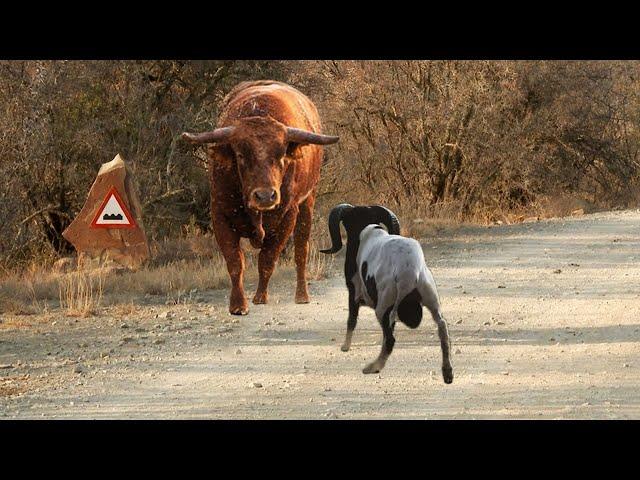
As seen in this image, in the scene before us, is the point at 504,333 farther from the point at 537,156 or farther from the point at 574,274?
the point at 537,156

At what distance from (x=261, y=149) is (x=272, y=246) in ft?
3.78

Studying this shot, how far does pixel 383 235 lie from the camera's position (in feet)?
25.4

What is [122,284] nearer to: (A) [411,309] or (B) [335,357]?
(B) [335,357]

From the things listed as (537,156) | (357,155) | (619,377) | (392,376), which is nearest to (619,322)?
(619,377)

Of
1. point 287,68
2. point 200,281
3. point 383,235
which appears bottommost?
point 200,281

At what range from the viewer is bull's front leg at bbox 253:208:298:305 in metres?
10.2

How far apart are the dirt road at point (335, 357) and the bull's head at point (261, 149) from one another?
4.48ft

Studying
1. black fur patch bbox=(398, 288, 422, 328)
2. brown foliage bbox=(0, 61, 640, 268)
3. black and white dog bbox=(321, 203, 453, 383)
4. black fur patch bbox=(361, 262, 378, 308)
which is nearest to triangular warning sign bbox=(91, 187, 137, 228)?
brown foliage bbox=(0, 61, 640, 268)

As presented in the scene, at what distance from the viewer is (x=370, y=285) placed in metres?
7.64

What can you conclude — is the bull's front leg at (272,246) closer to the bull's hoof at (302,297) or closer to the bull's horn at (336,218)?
the bull's hoof at (302,297)

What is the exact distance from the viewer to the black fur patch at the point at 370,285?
7.57 metres

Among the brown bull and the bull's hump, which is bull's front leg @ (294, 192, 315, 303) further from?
the bull's hump

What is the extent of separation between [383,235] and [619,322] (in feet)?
17.4

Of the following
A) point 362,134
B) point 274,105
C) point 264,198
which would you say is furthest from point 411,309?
point 362,134
